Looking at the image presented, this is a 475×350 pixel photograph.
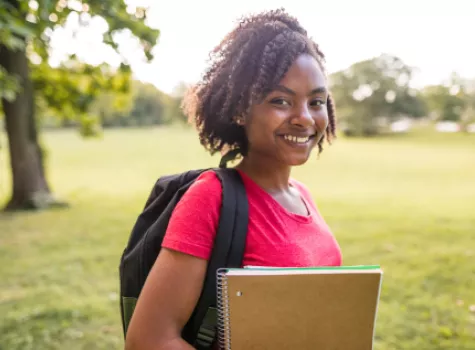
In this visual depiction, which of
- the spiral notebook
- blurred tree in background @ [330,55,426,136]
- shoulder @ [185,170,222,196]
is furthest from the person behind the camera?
blurred tree in background @ [330,55,426,136]

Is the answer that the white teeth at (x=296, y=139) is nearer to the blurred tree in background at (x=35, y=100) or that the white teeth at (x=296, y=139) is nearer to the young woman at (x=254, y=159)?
the young woman at (x=254, y=159)

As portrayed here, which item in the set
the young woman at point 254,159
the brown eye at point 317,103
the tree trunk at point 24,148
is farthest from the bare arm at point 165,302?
the tree trunk at point 24,148

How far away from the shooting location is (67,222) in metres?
9.66

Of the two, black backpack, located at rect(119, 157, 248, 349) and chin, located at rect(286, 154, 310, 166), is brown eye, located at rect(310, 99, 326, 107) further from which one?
black backpack, located at rect(119, 157, 248, 349)

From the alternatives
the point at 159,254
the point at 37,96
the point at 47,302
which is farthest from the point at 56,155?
the point at 159,254

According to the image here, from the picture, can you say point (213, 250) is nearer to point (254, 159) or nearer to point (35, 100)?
point (254, 159)

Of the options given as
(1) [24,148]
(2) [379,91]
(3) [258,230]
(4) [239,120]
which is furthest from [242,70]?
(2) [379,91]

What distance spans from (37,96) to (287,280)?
1279 cm

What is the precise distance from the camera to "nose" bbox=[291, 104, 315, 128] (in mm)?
1559

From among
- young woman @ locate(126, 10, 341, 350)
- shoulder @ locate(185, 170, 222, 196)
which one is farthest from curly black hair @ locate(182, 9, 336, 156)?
shoulder @ locate(185, 170, 222, 196)

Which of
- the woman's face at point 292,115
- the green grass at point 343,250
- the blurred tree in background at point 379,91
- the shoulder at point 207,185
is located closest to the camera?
the shoulder at point 207,185

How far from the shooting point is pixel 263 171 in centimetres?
166

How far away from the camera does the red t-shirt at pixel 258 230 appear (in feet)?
4.39

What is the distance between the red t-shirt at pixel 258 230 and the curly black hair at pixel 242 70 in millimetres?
214
